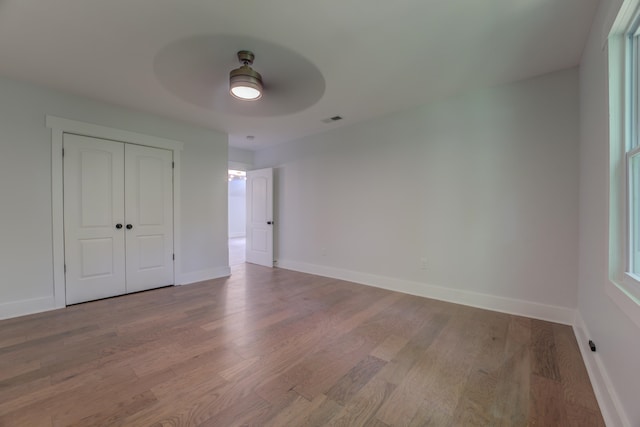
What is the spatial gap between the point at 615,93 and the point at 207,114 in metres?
3.90

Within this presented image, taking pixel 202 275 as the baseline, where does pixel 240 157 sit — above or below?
above

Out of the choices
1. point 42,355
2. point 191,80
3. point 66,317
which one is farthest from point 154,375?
point 191,80

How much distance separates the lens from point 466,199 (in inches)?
121

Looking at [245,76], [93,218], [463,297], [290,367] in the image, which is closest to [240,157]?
[93,218]

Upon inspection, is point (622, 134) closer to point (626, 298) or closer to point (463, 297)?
point (626, 298)

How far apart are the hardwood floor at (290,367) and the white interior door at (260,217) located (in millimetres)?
2271

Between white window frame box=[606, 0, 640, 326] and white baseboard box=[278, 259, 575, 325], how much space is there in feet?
4.54

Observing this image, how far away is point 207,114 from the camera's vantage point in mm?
3586

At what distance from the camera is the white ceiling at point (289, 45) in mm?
1782

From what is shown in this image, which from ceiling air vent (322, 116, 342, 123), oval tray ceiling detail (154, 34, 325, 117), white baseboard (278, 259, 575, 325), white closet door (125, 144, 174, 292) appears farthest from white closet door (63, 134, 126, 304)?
white baseboard (278, 259, 575, 325)

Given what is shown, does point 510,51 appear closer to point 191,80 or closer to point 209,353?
point 191,80

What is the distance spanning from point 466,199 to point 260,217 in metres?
3.78

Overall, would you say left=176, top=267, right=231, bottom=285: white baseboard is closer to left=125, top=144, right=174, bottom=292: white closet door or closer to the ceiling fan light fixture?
left=125, top=144, right=174, bottom=292: white closet door

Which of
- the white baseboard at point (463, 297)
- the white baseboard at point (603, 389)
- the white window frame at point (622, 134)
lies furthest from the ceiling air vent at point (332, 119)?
the white baseboard at point (603, 389)
